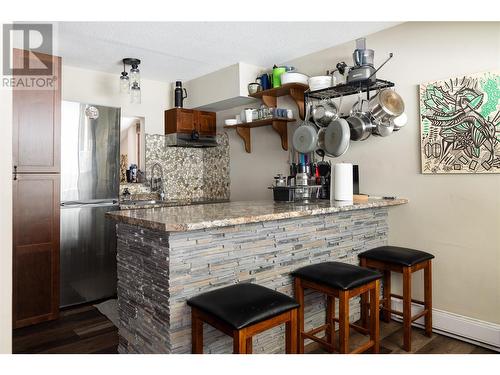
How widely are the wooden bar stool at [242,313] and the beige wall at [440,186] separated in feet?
5.16

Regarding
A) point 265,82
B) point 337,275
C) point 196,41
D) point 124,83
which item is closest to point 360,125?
point 265,82

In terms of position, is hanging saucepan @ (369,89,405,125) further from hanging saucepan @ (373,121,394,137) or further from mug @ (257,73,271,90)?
mug @ (257,73,271,90)

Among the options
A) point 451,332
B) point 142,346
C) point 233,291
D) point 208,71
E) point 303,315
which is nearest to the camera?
point 233,291

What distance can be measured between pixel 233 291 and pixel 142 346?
2.27ft

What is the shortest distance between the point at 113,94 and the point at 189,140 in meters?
1.00

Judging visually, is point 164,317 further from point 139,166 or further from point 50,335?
point 139,166

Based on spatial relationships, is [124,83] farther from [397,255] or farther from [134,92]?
[397,255]

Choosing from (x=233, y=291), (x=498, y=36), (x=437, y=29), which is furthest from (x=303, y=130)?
(x=233, y=291)

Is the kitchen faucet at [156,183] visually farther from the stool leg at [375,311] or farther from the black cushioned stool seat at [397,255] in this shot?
the stool leg at [375,311]

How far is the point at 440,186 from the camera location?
2711 mm

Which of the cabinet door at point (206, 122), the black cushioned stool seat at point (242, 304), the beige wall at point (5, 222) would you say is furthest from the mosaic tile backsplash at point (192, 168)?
the beige wall at point (5, 222)

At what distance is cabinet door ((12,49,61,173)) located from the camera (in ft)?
9.63

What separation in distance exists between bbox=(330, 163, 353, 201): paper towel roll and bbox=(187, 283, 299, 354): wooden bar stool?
122 centimetres

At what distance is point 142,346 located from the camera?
204cm
